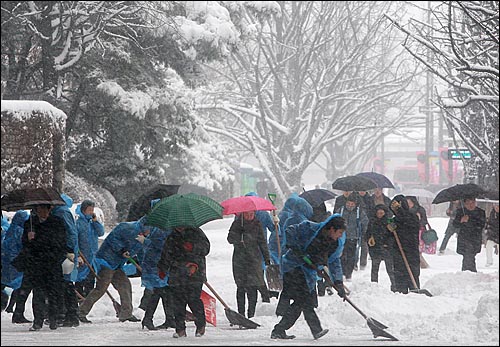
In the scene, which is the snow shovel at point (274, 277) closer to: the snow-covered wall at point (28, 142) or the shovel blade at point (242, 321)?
the shovel blade at point (242, 321)

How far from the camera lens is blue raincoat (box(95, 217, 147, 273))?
10.4 meters

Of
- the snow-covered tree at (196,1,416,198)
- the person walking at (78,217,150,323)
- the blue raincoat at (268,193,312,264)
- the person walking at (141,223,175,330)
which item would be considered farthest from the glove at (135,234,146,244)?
the snow-covered tree at (196,1,416,198)

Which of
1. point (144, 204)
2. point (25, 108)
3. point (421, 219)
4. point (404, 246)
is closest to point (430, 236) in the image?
point (421, 219)

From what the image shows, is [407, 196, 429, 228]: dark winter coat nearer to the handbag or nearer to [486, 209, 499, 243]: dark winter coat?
the handbag

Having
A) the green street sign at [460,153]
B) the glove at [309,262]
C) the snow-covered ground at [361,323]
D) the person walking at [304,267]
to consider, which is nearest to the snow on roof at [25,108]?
the snow-covered ground at [361,323]

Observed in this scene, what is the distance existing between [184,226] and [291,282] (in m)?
1.24

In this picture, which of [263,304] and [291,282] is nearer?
[291,282]

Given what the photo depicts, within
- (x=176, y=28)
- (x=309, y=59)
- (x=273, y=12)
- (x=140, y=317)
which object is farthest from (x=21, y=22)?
(x=309, y=59)

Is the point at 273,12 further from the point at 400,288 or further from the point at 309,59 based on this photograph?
the point at 400,288

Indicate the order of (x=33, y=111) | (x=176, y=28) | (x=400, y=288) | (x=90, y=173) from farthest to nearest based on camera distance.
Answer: (x=90, y=173) → (x=176, y=28) → (x=33, y=111) → (x=400, y=288)

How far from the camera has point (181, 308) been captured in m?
9.16

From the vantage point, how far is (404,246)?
42.8 feet

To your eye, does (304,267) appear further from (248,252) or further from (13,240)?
(13,240)

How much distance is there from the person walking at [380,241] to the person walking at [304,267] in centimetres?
410
